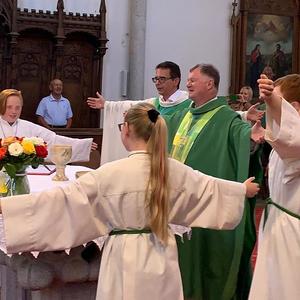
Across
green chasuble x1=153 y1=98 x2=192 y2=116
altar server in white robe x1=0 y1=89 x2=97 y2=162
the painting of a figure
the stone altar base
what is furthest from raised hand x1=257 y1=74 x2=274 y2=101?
the painting of a figure

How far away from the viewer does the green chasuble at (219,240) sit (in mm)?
3826

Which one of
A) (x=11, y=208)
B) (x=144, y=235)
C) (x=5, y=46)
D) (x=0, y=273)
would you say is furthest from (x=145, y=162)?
(x=5, y=46)

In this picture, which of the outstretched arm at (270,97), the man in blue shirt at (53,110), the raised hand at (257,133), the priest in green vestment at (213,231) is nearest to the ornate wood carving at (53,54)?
the man in blue shirt at (53,110)

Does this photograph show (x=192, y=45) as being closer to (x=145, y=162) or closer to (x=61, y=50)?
(x=61, y=50)

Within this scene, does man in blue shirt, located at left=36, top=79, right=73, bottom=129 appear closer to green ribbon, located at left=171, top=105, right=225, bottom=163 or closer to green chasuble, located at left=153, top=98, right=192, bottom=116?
green chasuble, located at left=153, top=98, right=192, bottom=116

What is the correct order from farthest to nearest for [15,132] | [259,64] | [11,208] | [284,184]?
[259,64]
[15,132]
[284,184]
[11,208]

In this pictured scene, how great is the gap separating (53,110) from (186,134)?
5.46m

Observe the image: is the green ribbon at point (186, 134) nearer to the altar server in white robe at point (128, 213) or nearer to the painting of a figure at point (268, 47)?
the altar server in white robe at point (128, 213)

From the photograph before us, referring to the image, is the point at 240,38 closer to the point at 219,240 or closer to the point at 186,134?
the point at 186,134

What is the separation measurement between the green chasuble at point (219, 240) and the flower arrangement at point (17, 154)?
126cm

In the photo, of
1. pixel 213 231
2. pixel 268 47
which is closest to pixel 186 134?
pixel 213 231

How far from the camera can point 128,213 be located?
2.48 meters

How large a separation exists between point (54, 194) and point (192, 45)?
8.81 m

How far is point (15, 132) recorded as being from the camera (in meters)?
4.66
